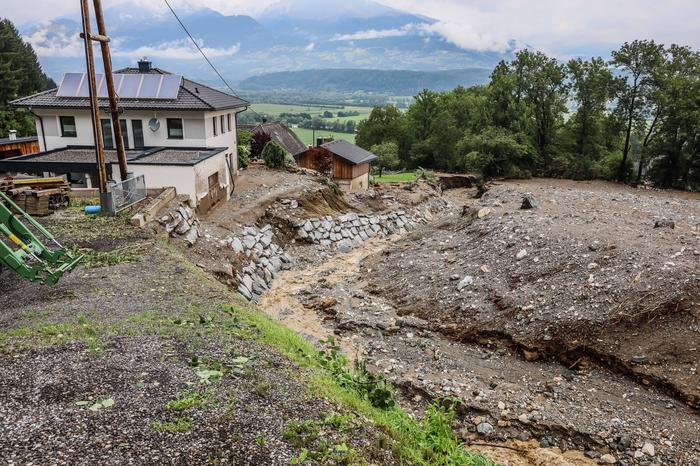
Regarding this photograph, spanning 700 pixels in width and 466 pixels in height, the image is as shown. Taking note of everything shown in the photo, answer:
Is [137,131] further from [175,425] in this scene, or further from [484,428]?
[484,428]

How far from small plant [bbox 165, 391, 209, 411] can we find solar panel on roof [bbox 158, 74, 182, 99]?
22.2 metres

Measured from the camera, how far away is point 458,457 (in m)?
8.77

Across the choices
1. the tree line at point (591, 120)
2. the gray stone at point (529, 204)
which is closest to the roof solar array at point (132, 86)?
the gray stone at point (529, 204)

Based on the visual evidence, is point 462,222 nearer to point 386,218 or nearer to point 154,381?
point 386,218

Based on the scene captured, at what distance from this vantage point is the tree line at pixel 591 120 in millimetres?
38656

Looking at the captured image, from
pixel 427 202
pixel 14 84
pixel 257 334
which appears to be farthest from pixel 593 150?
pixel 14 84

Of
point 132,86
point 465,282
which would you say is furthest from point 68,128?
point 465,282

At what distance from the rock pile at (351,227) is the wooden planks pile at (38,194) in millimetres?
11087

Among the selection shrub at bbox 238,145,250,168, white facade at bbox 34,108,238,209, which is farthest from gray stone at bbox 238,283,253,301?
shrub at bbox 238,145,250,168

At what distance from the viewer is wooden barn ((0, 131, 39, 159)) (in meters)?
33.0

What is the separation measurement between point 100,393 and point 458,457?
20.0 ft

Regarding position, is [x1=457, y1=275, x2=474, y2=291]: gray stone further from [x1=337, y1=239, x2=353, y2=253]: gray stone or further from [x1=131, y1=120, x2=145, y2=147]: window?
[x1=131, y1=120, x2=145, y2=147]: window

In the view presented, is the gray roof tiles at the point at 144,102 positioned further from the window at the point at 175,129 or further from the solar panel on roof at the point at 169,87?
the window at the point at 175,129

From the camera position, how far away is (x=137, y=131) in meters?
27.8
